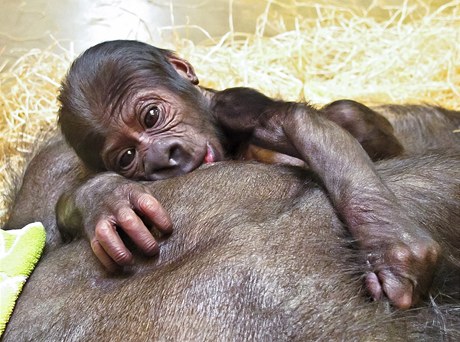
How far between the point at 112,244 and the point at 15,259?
0.30 m

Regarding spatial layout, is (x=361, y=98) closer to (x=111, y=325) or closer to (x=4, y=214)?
(x=4, y=214)

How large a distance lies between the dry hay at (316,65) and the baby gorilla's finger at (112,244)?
1.13 m

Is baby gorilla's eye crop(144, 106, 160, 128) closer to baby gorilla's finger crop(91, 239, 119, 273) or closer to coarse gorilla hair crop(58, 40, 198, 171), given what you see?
coarse gorilla hair crop(58, 40, 198, 171)

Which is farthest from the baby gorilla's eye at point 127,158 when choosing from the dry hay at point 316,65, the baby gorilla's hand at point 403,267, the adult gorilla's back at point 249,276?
the baby gorilla's hand at point 403,267

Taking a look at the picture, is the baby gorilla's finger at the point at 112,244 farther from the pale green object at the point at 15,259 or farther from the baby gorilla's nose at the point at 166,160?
the baby gorilla's nose at the point at 166,160

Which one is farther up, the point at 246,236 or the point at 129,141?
the point at 246,236

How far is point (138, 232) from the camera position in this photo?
1.37 metres

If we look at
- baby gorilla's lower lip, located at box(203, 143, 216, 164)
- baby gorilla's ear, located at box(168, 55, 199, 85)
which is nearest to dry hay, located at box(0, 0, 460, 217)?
baby gorilla's ear, located at box(168, 55, 199, 85)

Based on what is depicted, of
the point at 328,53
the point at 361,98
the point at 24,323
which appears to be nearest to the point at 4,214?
the point at 24,323

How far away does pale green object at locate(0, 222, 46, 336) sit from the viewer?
4.82 feet

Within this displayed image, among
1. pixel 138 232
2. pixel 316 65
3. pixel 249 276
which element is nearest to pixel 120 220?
pixel 138 232

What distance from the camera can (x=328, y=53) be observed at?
3.09m

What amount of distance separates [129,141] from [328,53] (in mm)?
1432

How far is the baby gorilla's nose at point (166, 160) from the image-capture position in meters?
1.80
